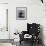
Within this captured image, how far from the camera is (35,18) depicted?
3.04m

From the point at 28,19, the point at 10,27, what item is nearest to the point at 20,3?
the point at 28,19

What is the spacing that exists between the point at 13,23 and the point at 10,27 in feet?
0.45

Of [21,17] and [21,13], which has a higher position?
[21,13]

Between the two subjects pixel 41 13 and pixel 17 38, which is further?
pixel 41 13

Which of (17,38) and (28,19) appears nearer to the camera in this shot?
(17,38)

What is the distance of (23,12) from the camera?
3.06 metres

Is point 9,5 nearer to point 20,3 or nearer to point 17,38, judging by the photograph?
point 20,3

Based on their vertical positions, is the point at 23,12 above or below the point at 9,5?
below

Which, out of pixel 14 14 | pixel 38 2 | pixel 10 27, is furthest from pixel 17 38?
pixel 38 2

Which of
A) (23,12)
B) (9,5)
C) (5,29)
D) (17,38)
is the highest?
(9,5)

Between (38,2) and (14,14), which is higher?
(38,2)

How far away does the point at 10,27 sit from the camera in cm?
306

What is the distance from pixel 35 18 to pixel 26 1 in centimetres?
52

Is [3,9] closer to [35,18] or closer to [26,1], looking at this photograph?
[26,1]
